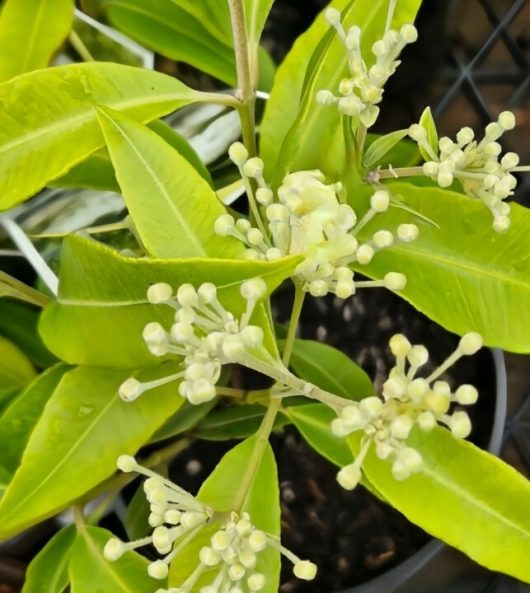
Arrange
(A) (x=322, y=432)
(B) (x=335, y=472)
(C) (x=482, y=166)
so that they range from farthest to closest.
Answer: (B) (x=335, y=472) < (A) (x=322, y=432) < (C) (x=482, y=166)

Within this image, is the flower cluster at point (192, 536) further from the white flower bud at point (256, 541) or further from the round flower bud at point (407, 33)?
the round flower bud at point (407, 33)

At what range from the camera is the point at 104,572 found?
1.64ft

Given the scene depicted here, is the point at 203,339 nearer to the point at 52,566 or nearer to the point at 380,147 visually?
the point at 380,147

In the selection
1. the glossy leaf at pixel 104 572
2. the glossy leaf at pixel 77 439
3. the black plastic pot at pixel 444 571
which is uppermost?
the glossy leaf at pixel 77 439

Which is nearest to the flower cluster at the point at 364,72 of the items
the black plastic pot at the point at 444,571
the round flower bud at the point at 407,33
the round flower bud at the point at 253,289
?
the round flower bud at the point at 407,33

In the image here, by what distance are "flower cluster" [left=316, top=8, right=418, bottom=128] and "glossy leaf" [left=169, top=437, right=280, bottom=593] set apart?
0.20 m

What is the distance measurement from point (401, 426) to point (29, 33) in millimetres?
360

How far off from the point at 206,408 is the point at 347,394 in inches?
3.9

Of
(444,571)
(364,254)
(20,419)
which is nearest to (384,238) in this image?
(364,254)

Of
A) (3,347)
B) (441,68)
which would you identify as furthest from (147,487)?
(441,68)

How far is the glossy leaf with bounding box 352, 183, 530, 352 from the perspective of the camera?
1.46 feet

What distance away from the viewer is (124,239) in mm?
600

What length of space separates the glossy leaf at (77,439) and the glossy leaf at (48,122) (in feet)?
0.36

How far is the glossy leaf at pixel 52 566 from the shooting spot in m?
0.54
